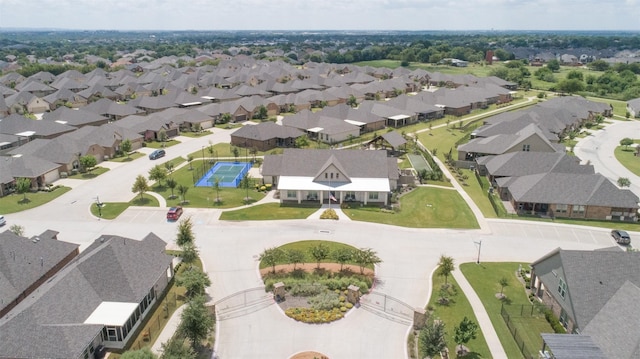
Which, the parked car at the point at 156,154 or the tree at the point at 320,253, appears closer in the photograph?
the tree at the point at 320,253

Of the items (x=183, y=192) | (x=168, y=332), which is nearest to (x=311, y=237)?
(x=168, y=332)

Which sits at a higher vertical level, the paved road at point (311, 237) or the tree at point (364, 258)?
the tree at point (364, 258)

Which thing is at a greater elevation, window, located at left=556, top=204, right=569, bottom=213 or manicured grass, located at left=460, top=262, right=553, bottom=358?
window, located at left=556, top=204, right=569, bottom=213

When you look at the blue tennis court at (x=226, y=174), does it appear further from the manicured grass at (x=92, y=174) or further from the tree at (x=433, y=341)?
the tree at (x=433, y=341)

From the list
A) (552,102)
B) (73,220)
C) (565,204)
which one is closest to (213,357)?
(73,220)

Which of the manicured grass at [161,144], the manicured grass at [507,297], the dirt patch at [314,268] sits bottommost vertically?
the manicured grass at [507,297]

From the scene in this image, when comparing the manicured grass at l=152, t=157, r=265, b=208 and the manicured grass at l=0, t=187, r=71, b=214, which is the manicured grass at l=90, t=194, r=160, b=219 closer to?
the manicured grass at l=152, t=157, r=265, b=208

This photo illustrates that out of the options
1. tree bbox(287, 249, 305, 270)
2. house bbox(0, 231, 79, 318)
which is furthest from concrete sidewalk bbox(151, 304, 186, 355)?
house bbox(0, 231, 79, 318)

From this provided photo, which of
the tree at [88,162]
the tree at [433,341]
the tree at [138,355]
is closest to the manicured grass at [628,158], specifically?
the tree at [433,341]
